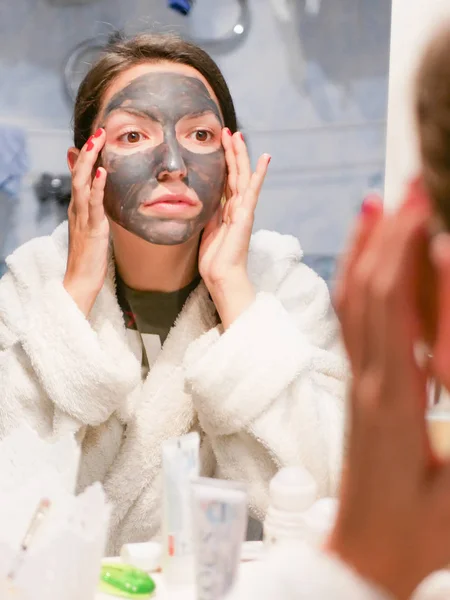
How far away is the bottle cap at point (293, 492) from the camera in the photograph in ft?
2.24

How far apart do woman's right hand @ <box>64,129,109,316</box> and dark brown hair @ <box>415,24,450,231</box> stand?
2.20 ft

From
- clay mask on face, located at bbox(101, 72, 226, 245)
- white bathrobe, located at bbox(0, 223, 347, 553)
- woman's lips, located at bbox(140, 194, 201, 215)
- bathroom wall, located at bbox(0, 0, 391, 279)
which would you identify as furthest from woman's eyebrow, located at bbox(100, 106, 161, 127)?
bathroom wall, located at bbox(0, 0, 391, 279)

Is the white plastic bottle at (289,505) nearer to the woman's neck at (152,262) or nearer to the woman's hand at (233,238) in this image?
the woman's hand at (233,238)

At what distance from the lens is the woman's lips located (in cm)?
94

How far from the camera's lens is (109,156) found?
0.95 m

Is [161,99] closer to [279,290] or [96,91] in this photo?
[96,91]

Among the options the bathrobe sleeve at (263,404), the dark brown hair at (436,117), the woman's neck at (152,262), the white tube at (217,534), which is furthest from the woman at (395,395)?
the woman's neck at (152,262)

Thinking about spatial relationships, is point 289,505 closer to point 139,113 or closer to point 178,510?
point 178,510

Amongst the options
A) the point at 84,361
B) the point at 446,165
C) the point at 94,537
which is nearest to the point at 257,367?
the point at 84,361

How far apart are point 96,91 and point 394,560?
2.65 feet

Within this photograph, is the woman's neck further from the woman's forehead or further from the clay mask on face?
the woman's forehead

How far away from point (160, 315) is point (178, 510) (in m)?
0.41

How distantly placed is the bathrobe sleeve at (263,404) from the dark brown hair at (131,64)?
12.9 inches

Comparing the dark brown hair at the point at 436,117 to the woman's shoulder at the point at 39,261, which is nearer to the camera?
the dark brown hair at the point at 436,117
